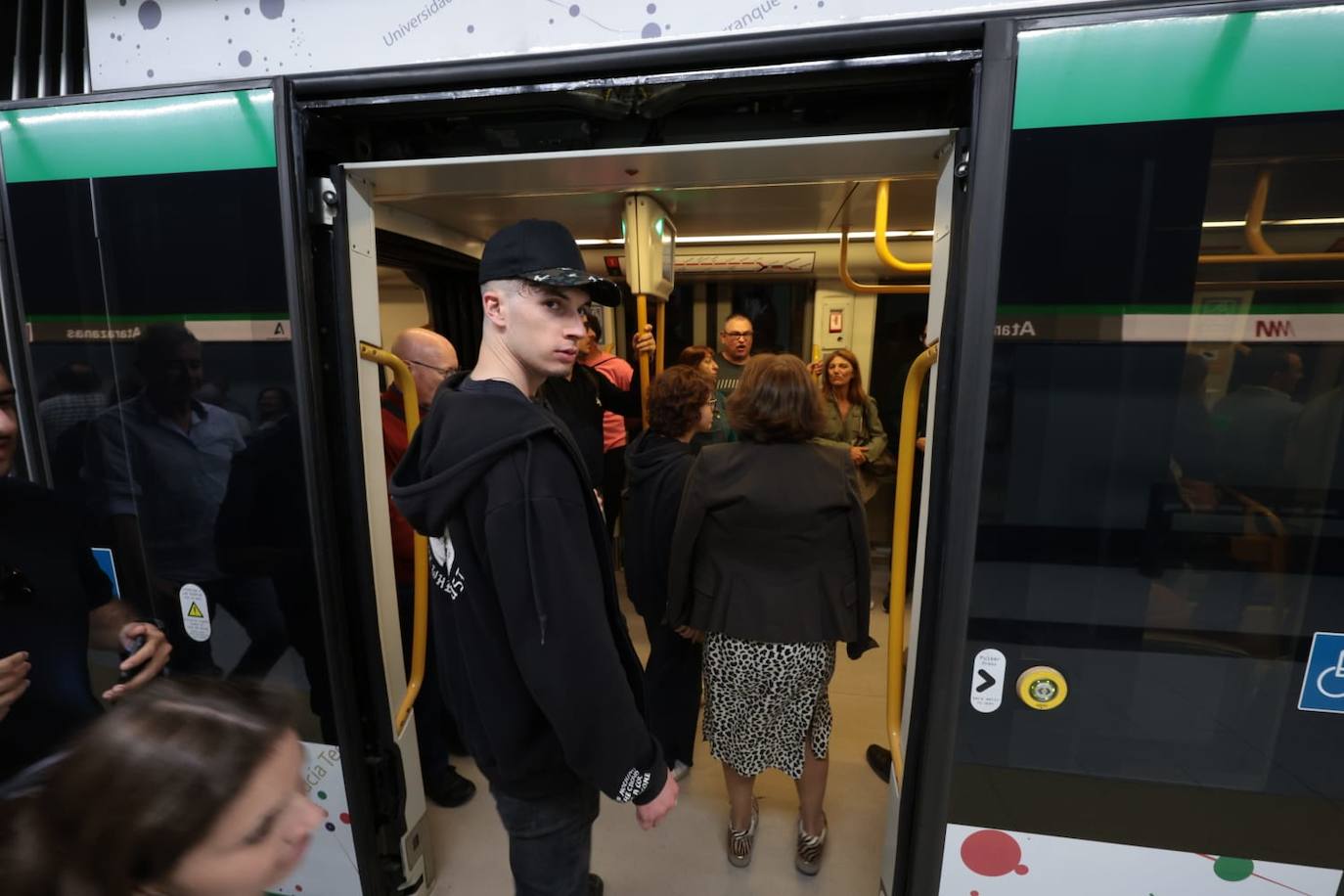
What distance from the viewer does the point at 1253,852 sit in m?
1.31

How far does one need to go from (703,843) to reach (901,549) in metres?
1.49

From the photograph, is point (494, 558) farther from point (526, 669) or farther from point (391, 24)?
point (391, 24)

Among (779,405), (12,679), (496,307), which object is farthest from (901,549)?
(12,679)

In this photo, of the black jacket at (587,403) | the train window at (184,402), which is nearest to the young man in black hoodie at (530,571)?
the train window at (184,402)

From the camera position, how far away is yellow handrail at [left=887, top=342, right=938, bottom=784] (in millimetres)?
1454

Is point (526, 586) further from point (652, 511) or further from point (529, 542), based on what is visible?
point (652, 511)

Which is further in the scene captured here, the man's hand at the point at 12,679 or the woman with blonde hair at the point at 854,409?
the woman with blonde hair at the point at 854,409

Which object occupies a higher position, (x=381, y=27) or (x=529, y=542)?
(x=381, y=27)

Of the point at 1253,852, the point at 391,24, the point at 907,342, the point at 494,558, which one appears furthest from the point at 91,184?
the point at 907,342

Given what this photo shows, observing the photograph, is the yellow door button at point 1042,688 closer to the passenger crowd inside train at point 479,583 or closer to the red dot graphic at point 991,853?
the red dot graphic at point 991,853

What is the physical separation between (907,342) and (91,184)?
437 centimetres

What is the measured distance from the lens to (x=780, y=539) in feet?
6.00

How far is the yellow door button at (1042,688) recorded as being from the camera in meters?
1.30

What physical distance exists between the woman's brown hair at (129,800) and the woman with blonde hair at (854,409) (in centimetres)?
350
